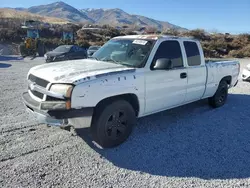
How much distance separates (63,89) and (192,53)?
10.5ft

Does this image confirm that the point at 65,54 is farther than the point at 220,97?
Yes

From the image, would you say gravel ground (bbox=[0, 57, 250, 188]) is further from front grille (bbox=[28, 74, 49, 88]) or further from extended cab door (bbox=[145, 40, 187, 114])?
front grille (bbox=[28, 74, 49, 88])

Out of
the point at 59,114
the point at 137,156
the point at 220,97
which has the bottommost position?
the point at 137,156

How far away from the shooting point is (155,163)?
3.62 meters

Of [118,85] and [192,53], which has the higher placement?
[192,53]

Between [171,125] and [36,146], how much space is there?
2.71 m

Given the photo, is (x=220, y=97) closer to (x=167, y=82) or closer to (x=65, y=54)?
(x=167, y=82)

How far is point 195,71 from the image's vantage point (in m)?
5.34

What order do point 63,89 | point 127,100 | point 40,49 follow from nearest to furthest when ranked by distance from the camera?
point 63,89 → point 127,100 → point 40,49

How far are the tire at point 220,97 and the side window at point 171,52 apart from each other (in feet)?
6.62

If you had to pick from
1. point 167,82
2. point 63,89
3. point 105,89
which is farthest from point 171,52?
point 63,89

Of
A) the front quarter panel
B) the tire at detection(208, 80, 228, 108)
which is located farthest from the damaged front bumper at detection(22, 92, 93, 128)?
the tire at detection(208, 80, 228, 108)

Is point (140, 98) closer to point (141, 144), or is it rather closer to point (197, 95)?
point (141, 144)

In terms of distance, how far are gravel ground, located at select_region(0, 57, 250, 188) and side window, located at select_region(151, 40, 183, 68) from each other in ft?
4.39
